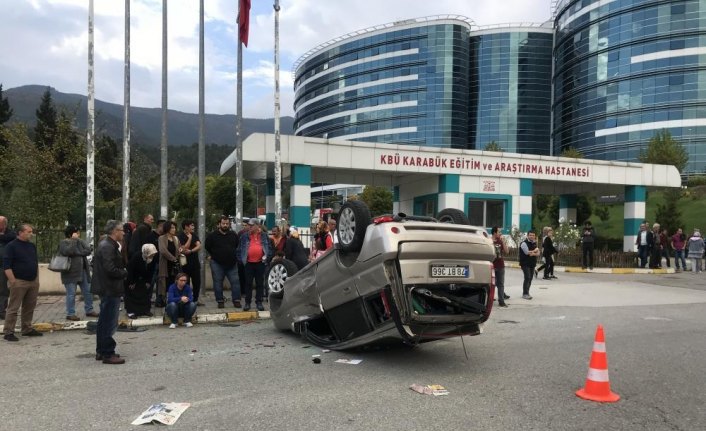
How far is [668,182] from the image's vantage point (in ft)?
86.6

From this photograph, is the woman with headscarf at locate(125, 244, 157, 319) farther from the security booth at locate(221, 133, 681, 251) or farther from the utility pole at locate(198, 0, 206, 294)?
the security booth at locate(221, 133, 681, 251)

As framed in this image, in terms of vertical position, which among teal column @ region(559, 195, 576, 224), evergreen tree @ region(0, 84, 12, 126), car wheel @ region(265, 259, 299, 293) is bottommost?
car wheel @ region(265, 259, 299, 293)

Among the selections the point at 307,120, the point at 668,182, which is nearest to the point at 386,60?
the point at 307,120

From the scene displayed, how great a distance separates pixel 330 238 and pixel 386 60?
90.9 metres

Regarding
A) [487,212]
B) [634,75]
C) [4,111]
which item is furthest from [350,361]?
[634,75]

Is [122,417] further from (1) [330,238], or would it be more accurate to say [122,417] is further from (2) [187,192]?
(2) [187,192]

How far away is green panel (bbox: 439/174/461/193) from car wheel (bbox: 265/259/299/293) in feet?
51.0

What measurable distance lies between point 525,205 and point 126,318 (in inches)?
795

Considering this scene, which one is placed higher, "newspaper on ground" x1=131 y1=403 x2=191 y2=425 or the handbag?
the handbag

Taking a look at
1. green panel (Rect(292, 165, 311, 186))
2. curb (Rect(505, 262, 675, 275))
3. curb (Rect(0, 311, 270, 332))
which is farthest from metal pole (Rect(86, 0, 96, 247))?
curb (Rect(505, 262, 675, 275))

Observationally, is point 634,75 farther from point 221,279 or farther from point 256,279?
point 221,279

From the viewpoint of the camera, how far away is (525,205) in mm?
24359

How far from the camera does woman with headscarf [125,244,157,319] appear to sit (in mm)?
8578

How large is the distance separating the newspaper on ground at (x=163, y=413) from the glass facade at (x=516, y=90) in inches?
3578
